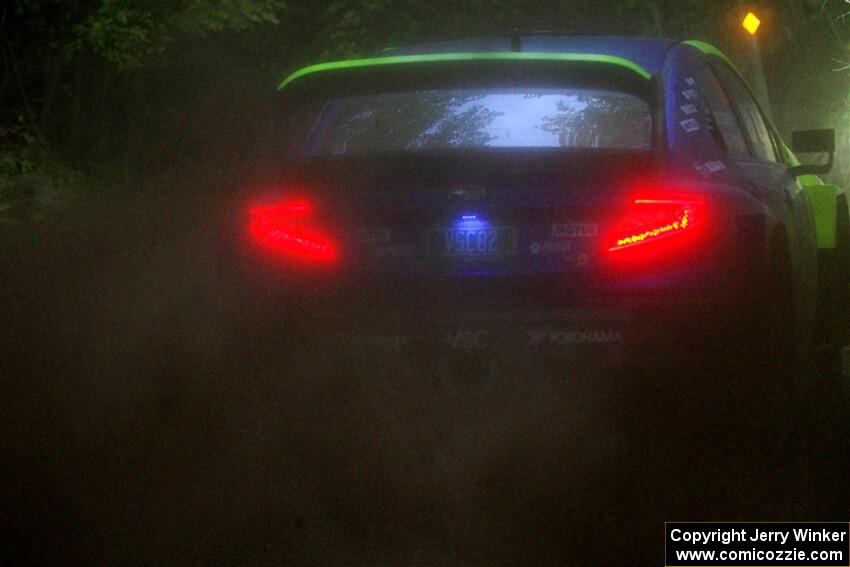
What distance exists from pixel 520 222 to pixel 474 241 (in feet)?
0.55

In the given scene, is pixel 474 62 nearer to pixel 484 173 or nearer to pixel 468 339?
pixel 484 173

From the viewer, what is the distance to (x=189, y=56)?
93.9ft

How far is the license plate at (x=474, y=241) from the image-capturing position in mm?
6387

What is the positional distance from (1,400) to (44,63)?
14478 mm

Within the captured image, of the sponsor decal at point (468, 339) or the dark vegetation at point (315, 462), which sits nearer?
the dark vegetation at point (315, 462)

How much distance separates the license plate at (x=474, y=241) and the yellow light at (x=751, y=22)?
15.4 m

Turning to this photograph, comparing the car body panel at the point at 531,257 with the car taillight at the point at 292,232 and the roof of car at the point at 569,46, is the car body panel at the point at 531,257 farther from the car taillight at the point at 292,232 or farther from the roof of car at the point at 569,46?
the roof of car at the point at 569,46

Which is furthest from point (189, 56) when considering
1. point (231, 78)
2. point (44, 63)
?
point (44, 63)

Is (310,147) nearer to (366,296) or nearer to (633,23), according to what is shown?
(366,296)

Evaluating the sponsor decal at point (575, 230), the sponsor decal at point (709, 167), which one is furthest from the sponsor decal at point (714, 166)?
the sponsor decal at point (575, 230)

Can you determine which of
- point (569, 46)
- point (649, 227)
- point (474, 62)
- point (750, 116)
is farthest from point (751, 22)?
point (649, 227)

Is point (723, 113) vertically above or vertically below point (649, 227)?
above

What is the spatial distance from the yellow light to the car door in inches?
476

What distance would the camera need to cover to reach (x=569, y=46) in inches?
300
